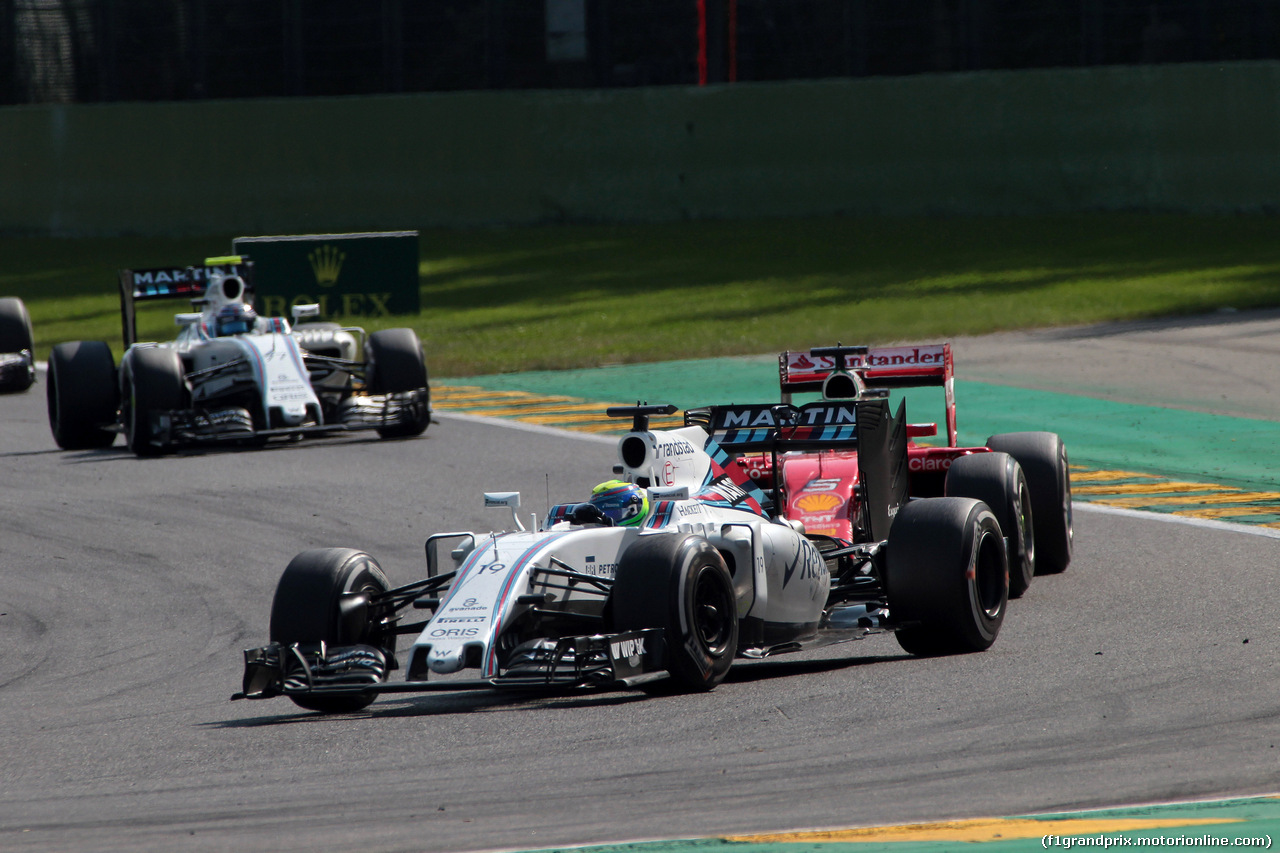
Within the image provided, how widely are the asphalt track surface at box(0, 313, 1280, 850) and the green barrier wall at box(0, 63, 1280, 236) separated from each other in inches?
916

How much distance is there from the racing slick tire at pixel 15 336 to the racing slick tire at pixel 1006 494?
14.8 meters

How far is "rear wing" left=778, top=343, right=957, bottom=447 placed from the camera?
37.0ft

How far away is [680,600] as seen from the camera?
759cm

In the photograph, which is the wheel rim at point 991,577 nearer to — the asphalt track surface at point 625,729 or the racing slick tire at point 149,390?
the asphalt track surface at point 625,729

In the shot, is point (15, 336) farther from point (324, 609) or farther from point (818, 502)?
point (324, 609)

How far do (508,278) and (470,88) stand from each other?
26.6 feet

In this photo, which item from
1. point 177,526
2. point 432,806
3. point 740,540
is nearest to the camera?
point 432,806

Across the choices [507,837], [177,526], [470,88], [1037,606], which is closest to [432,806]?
[507,837]

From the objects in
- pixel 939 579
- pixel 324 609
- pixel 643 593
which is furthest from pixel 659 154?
pixel 643 593

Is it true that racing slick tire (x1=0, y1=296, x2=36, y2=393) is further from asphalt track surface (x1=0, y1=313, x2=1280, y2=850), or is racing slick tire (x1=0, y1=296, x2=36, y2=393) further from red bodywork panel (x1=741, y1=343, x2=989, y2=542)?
red bodywork panel (x1=741, y1=343, x2=989, y2=542)

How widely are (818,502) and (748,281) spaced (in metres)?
19.7

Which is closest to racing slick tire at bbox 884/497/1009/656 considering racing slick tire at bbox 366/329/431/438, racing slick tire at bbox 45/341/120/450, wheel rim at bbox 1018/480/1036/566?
wheel rim at bbox 1018/480/1036/566

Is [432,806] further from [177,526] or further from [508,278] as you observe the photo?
[508,278]

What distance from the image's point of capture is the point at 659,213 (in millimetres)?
37031
